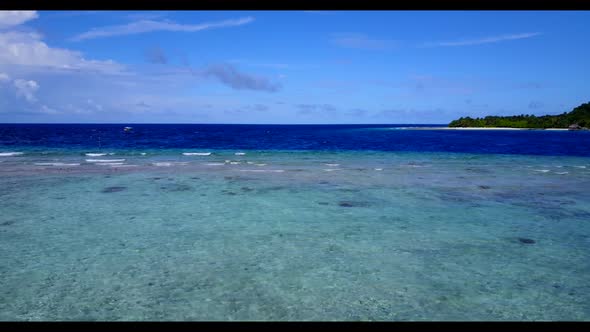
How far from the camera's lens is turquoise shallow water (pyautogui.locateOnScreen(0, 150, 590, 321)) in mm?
5695

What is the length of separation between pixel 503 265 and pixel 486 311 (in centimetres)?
215

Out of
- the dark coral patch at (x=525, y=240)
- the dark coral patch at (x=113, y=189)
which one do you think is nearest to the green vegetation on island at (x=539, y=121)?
the dark coral patch at (x=525, y=240)

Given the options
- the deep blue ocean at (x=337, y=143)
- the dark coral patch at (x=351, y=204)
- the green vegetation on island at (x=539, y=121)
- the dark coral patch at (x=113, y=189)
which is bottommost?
the dark coral patch at (x=351, y=204)

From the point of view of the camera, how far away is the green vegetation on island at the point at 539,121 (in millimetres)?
119538

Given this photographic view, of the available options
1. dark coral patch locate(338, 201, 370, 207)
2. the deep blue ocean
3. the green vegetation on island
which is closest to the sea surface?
dark coral patch locate(338, 201, 370, 207)

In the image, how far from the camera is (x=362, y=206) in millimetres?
12805

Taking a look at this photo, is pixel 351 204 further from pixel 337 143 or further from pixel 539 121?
pixel 539 121

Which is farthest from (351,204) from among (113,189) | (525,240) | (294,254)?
(113,189)

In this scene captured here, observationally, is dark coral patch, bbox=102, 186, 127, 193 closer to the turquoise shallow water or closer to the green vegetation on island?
the turquoise shallow water

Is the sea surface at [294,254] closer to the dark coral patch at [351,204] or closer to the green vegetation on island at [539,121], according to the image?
the dark coral patch at [351,204]

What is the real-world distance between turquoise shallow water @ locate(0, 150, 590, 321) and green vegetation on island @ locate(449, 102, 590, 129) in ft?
416

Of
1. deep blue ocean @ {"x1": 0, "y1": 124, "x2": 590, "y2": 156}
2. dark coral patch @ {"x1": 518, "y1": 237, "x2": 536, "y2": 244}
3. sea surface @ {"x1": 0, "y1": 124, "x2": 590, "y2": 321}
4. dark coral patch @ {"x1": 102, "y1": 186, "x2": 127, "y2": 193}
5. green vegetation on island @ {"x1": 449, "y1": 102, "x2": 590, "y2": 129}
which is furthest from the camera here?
green vegetation on island @ {"x1": 449, "y1": 102, "x2": 590, "y2": 129}

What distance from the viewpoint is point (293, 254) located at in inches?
316

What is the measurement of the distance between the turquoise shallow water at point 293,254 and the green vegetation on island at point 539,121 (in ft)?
416
